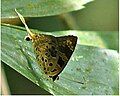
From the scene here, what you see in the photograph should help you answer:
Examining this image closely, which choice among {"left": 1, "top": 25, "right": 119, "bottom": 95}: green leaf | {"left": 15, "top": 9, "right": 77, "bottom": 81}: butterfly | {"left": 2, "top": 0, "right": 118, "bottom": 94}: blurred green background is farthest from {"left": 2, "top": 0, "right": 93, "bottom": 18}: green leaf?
{"left": 2, "top": 0, "right": 118, "bottom": 94}: blurred green background

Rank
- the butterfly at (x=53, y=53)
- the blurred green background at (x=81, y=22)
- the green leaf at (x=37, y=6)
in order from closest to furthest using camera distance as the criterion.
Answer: the butterfly at (x=53, y=53)
the green leaf at (x=37, y=6)
the blurred green background at (x=81, y=22)

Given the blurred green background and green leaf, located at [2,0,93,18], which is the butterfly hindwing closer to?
green leaf, located at [2,0,93,18]

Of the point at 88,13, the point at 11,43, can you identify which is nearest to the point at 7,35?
the point at 11,43

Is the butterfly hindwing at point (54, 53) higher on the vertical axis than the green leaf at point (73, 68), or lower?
higher

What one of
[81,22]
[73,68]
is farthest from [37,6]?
[81,22]

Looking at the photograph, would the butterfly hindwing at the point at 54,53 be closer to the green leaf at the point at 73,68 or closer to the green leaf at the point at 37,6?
the green leaf at the point at 73,68

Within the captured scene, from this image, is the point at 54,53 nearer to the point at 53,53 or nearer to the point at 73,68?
the point at 53,53

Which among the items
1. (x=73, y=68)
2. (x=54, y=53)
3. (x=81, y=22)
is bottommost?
(x=81, y=22)

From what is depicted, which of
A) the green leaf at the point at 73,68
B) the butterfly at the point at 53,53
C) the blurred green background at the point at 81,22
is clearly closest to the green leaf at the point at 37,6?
the green leaf at the point at 73,68
